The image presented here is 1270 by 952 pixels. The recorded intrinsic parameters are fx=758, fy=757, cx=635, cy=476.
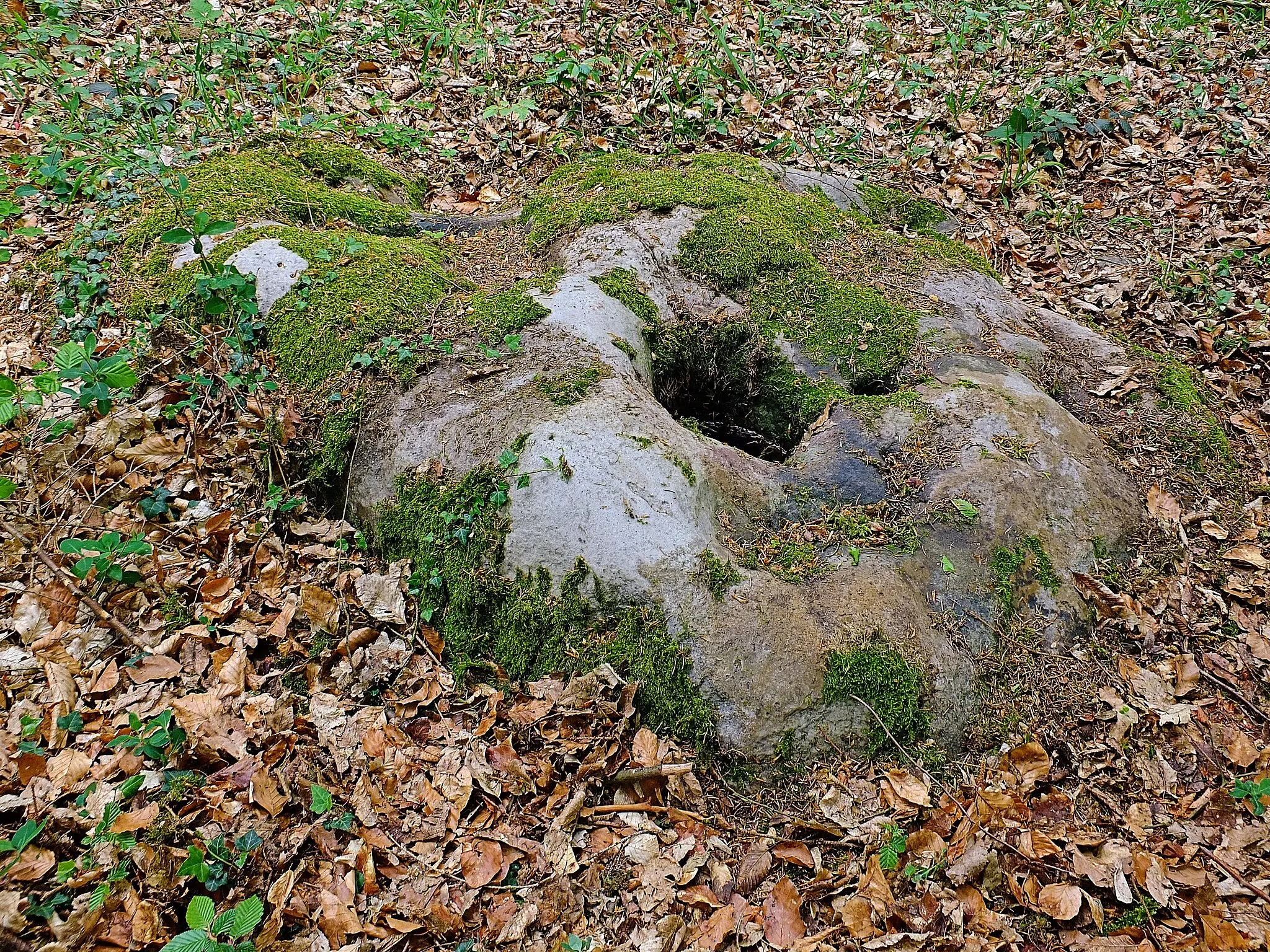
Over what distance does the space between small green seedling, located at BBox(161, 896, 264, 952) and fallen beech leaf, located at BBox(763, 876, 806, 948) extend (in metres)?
1.73

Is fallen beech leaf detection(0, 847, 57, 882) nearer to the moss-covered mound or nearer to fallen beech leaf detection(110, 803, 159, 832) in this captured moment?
fallen beech leaf detection(110, 803, 159, 832)

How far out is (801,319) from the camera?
467 centimetres

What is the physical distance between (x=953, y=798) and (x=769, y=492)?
5.00 feet

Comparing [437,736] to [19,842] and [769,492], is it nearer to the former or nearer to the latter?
[19,842]

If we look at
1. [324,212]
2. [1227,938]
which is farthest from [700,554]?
[324,212]

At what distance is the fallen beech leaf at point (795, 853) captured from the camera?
9.59 ft

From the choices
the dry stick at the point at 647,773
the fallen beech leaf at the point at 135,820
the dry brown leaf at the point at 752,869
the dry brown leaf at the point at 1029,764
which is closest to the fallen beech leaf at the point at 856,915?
the dry brown leaf at the point at 752,869

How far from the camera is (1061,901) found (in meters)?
2.81

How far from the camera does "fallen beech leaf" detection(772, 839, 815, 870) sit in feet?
9.59

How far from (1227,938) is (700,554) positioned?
234 centimetres

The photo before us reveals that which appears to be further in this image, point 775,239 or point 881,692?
point 775,239

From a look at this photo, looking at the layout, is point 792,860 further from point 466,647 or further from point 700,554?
point 466,647

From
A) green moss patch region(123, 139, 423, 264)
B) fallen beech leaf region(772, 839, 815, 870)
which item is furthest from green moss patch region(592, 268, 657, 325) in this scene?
fallen beech leaf region(772, 839, 815, 870)

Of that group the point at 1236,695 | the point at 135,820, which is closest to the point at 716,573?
the point at 135,820
